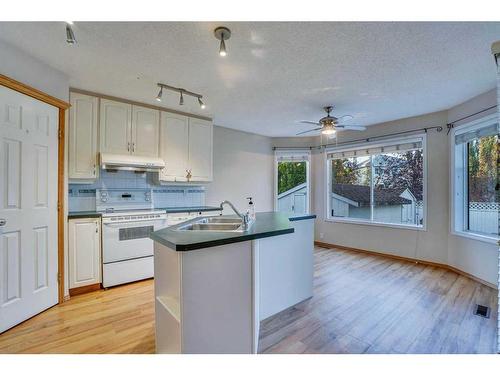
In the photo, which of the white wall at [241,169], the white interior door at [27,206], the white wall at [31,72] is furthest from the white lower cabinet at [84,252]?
the white wall at [241,169]

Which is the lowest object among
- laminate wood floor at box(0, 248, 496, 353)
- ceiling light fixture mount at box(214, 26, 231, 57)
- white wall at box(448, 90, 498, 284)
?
laminate wood floor at box(0, 248, 496, 353)

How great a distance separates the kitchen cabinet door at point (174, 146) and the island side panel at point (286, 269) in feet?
6.99

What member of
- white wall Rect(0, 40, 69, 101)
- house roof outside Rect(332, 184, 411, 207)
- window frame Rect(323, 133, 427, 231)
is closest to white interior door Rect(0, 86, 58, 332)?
white wall Rect(0, 40, 69, 101)

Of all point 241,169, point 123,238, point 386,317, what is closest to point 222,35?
point 123,238

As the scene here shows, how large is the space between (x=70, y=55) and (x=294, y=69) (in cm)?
214

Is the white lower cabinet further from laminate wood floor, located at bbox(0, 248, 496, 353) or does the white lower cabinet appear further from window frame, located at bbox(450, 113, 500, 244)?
window frame, located at bbox(450, 113, 500, 244)

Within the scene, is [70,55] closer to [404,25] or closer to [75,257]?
[75,257]

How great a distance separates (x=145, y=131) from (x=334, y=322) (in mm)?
3324

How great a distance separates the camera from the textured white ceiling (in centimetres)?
186

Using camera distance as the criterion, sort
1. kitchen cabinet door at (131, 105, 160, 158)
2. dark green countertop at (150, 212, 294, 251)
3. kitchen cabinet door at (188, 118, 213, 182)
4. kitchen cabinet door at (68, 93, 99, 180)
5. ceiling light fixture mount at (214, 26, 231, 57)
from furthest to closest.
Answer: kitchen cabinet door at (188, 118, 213, 182) < kitchen cabinet door at (131, 105, 160, 158) < kitchen cabinet door at (68, 93, 99, 180) < ceiling light fixture mount at (214, 26, 231, 57) < dark green countertop at (150, 212, 294, 251)

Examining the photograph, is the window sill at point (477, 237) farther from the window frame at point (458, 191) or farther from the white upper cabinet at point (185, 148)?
the white upper cabinet at point (185, 148)

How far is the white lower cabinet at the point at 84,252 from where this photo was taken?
2.75m

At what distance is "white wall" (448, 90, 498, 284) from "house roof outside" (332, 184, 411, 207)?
98 cm
